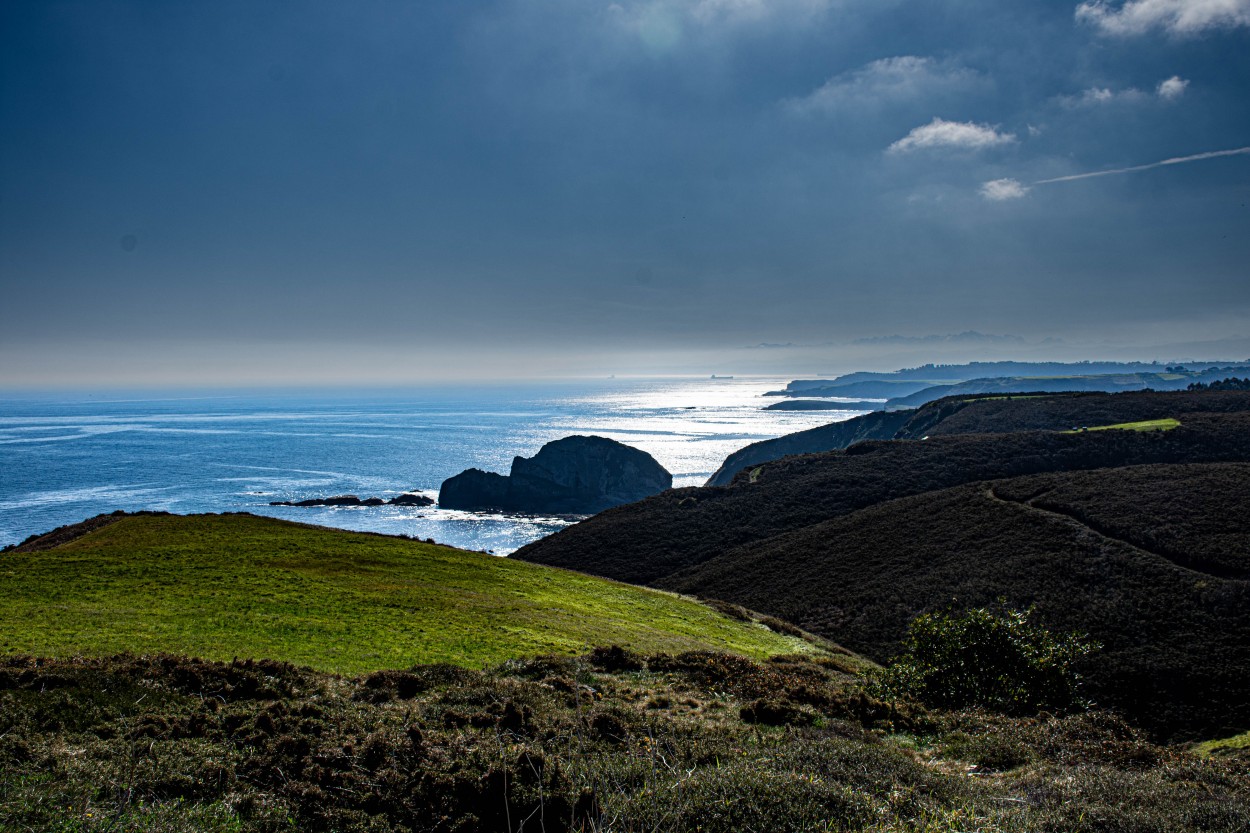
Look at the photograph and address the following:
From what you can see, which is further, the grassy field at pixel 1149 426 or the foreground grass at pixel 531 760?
the grassy field at pixel 1149 426

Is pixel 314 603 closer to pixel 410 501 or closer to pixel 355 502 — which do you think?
pixel 355 502

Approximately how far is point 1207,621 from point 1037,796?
1274 inches

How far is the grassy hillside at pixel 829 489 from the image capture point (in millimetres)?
62438

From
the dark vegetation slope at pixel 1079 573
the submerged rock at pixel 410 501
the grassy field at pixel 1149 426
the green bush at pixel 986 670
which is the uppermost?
the grassy field at pixel 1149 426

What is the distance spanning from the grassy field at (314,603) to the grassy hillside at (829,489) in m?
31.9

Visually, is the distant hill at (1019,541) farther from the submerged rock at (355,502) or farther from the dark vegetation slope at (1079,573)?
the submerged rock at (355,502)

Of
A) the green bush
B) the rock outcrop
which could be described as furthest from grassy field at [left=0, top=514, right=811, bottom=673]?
the rock outcrop

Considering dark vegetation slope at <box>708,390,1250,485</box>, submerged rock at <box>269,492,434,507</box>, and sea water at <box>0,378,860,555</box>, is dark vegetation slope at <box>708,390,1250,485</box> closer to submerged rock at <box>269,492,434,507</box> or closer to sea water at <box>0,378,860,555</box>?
sea water at <box>0,378,860,555</box>

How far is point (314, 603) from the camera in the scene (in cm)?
1861

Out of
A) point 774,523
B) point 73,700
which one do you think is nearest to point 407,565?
point 73,700

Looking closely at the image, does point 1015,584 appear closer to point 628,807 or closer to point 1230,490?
point 1230,490

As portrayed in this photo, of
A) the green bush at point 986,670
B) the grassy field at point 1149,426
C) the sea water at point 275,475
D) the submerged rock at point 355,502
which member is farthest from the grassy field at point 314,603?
the submerged rock at point 355,502

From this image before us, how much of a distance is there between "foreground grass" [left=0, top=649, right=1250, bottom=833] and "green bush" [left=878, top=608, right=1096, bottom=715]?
2424mm

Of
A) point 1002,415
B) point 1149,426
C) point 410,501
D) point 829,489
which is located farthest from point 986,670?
point 410,501
